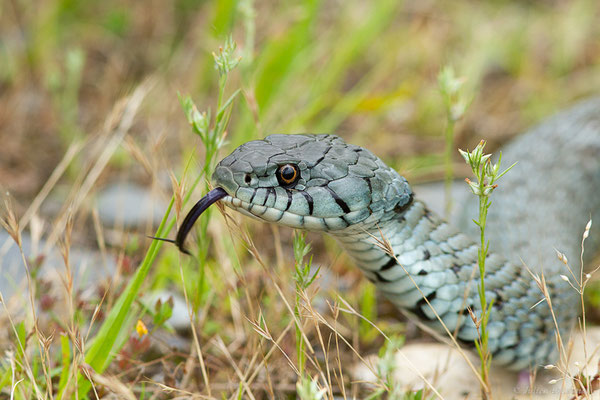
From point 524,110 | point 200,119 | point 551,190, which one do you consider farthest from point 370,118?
point 200,119

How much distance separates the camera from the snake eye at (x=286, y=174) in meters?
2.11

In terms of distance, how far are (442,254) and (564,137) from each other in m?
1.63

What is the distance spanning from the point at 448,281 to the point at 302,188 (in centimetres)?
59

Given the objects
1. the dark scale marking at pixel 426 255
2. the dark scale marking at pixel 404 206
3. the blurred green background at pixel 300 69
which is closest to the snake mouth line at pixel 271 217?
the dark scale marking at pixel 404 206

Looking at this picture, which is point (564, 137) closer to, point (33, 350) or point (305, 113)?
point (305, 113)

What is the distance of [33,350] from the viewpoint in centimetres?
239

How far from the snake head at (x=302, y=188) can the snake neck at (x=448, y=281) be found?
0.09 m

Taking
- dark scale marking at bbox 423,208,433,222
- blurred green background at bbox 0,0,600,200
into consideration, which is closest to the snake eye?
dark scale marking at bbox 423,208,433,222

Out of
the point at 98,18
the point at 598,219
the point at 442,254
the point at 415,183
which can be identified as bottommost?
the point at 442,254

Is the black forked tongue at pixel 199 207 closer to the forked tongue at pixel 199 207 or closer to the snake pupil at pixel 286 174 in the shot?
the forked tongue at pixel 199 207

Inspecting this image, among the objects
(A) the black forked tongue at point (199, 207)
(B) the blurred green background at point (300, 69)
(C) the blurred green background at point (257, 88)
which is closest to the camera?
(A) the black forked tongue at point (199, 207)

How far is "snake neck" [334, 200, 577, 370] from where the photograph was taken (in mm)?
2250

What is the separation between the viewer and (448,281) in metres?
2.29

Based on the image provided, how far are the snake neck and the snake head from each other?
0.09 m
